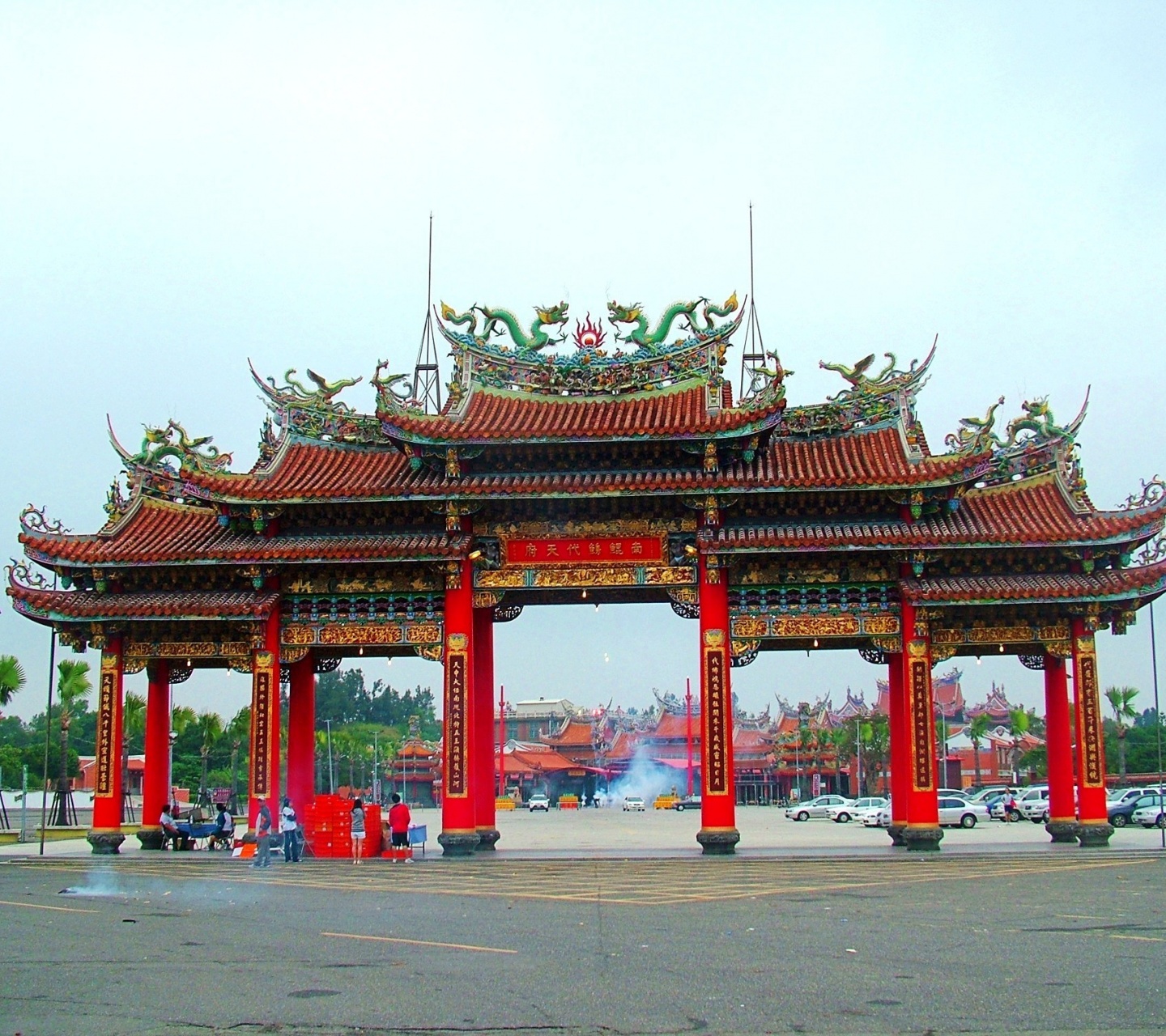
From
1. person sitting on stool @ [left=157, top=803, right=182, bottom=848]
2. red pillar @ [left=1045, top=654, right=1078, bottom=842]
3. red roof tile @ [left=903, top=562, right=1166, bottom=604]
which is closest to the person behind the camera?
red roof tile @ [left=903, top=562, right=1166, bottom=604]

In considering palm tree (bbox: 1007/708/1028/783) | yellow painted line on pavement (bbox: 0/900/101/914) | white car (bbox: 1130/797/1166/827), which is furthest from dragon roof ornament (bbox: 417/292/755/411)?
palm tree (bbox: 1007/708/1028/783)

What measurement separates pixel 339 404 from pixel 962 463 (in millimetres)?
13959

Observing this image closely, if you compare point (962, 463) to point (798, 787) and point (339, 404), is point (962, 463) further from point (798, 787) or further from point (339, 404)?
point (798, 787)

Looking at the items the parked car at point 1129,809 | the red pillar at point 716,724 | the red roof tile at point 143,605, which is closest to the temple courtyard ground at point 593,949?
the red pillar at point 716,724

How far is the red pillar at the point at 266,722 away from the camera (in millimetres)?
27031

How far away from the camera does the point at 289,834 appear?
26922mm

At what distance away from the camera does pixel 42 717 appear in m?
110

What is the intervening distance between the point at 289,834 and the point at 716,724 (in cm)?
894

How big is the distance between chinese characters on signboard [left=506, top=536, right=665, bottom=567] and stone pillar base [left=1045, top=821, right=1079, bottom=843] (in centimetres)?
1058

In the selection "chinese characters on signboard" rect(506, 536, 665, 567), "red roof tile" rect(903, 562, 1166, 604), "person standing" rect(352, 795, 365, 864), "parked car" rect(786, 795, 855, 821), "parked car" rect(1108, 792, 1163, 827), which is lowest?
"parked car" rect(786, 795, 855, 821)

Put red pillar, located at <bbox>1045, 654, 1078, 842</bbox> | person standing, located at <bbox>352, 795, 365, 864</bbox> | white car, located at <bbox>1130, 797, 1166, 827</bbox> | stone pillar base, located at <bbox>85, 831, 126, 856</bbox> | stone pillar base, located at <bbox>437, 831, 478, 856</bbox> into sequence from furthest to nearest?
white car, located at <bbox>1130, 797, 1166, 827</bbox>
red pillar, located at <bbox>1045, 654, 1078, 842</bbox>
stone pillar base, located at <bbox>85, 831, 126, 856</bbox>
person standing, located at <bbox>352, 795, 365, 864</bbox>
stone pillar base, located at <bbox>437, 831, 478, 856</bbox>

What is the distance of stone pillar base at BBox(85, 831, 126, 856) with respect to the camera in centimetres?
2827

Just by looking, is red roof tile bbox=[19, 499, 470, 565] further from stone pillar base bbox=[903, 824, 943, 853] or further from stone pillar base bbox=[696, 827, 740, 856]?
stone pillar base bbox=[903, 824, 943, 853]

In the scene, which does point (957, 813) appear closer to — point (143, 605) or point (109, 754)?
point (109, 754)
